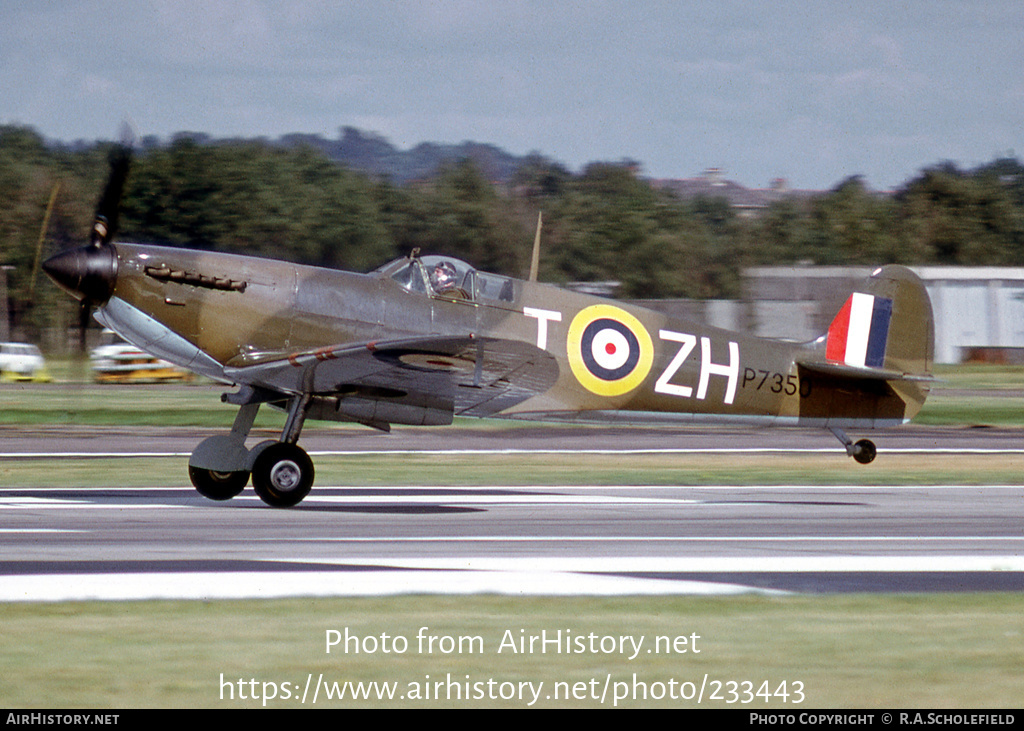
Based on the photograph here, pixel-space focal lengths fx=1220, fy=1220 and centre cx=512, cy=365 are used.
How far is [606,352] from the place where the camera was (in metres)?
12.6

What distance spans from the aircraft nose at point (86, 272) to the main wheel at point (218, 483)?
1998mm

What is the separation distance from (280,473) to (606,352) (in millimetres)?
3521

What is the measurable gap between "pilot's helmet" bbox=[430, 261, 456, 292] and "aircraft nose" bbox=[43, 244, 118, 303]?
301 cm

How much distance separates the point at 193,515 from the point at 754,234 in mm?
69752

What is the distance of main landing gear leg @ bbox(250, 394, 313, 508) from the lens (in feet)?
38.2

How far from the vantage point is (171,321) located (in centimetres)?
1156

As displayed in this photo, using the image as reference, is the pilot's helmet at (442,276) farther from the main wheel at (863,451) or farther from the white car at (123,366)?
the white car at (123,366)

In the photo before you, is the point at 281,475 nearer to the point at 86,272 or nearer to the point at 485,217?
the point at 86,272

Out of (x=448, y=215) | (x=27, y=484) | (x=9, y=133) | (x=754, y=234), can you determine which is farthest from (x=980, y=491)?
(x=9, y=133)

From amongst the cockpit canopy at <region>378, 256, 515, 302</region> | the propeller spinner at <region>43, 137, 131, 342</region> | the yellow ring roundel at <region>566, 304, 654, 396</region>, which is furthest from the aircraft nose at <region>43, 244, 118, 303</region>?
the yellow ring roundel at <region>566, 304, 654, 396</region>

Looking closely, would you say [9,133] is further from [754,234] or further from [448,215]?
[754,234]

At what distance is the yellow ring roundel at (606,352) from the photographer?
12.5 m

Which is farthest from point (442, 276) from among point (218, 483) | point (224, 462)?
point (218, 483)

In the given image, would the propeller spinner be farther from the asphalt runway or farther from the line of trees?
the asphalt runway
